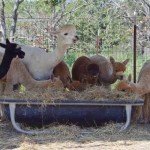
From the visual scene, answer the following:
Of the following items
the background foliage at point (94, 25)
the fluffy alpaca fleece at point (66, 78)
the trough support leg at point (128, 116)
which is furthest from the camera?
the background foliage at point (94, 25)

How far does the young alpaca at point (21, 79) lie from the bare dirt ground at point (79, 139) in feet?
1.96

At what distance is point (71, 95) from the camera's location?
664 centimetres

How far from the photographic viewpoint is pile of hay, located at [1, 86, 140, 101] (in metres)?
6.45

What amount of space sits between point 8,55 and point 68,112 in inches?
Result: 45.0

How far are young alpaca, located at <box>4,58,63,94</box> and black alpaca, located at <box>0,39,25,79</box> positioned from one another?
159mm

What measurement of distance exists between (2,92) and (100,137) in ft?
5.43

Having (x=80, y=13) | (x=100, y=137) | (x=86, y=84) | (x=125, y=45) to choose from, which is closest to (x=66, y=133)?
(x=100, y=137)

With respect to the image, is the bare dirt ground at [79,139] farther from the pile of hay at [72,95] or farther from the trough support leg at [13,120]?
the pile of hay at [72,95]

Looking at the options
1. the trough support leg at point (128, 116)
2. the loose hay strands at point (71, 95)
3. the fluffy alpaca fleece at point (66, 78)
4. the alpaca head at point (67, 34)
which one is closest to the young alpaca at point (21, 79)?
the loose hay strands at point (71, 95)

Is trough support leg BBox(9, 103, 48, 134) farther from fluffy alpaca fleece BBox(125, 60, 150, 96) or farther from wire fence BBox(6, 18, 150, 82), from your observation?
wire fence BBox(6, 18, 150, 82)

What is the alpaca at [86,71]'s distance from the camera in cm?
730

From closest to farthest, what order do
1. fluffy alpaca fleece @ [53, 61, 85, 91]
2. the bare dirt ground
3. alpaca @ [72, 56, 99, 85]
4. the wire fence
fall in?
the bare dirt ground → fluffy alpaca fleece @ [53, 61, 85, 91] → alpaca @ [72, 56, 99, 85] → the wire fence

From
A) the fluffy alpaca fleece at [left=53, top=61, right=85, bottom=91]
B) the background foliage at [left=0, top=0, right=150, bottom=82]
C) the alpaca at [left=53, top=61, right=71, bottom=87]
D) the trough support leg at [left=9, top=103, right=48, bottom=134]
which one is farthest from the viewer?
the background foliage at [left=0, top=0, right=150, bottom=82]

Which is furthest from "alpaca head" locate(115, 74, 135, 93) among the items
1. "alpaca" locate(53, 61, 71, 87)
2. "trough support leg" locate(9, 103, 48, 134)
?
"trough support leg" locate(9, 103, 48, 134)
